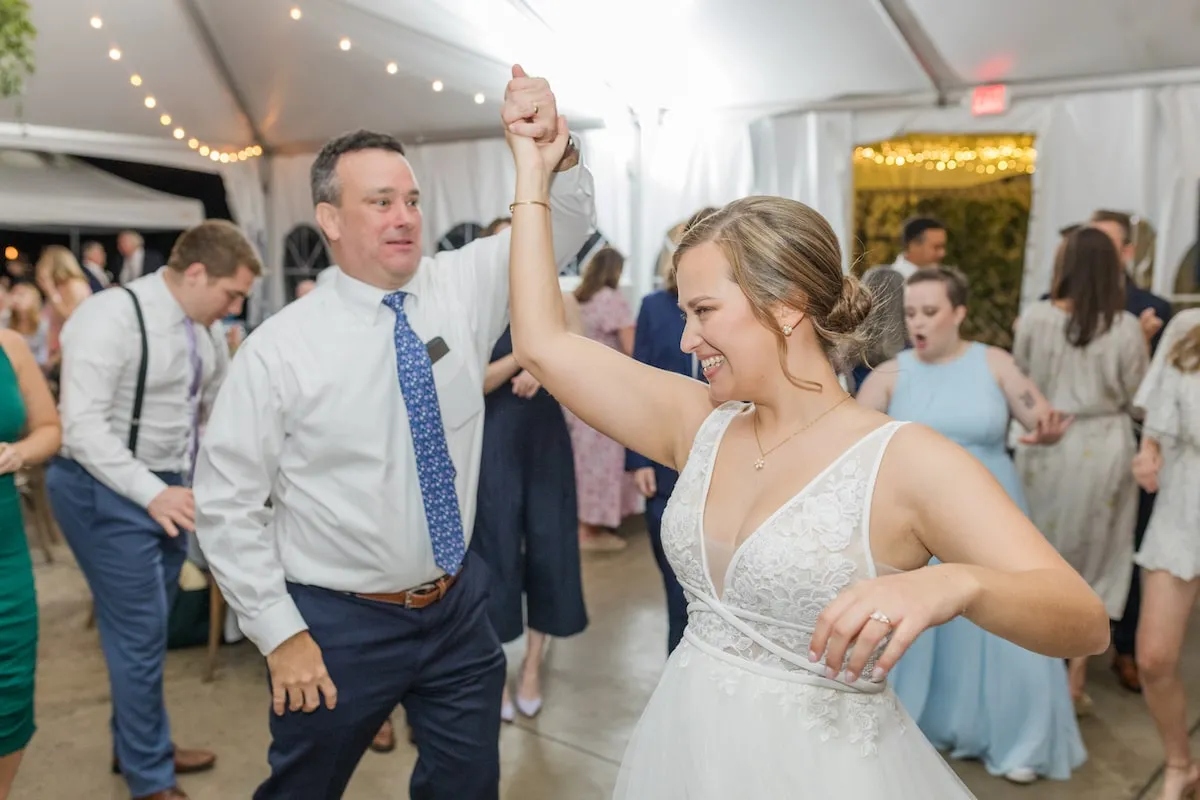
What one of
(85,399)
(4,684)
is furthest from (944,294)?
(4,684)

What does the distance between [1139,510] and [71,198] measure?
491 cm

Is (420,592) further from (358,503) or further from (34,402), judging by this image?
(34,402)

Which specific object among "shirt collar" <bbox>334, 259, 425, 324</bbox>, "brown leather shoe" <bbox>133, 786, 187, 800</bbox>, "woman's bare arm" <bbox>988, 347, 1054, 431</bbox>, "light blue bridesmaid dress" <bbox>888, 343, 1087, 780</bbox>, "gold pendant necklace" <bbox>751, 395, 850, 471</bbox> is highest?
"shirt collar" <bbox>334, 259, 425, 324</bbox>

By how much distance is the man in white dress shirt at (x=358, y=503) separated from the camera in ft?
5.82

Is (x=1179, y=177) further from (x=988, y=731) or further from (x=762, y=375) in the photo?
(x=762, y=375)

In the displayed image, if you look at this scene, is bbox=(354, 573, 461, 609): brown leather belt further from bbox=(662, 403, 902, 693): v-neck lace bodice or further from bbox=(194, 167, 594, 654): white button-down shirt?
bbox=(662, 403, 902, 693): v-neck lace bodice

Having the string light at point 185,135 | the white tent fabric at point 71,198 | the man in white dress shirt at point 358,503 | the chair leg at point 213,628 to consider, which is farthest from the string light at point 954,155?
the man in white dress shirt at point 358,503

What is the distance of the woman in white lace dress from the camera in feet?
8.18

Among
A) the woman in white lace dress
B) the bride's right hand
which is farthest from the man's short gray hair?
the woman in white lace dress

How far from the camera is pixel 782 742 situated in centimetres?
118

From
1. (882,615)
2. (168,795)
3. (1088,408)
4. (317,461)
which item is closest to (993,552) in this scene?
(882,615)

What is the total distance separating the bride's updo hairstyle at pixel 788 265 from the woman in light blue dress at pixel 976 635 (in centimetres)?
162

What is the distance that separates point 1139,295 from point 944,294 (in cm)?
152

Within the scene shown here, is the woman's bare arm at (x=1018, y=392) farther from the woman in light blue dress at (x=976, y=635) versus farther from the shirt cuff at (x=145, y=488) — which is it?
the shirt cuff at (x=145, y=488)
